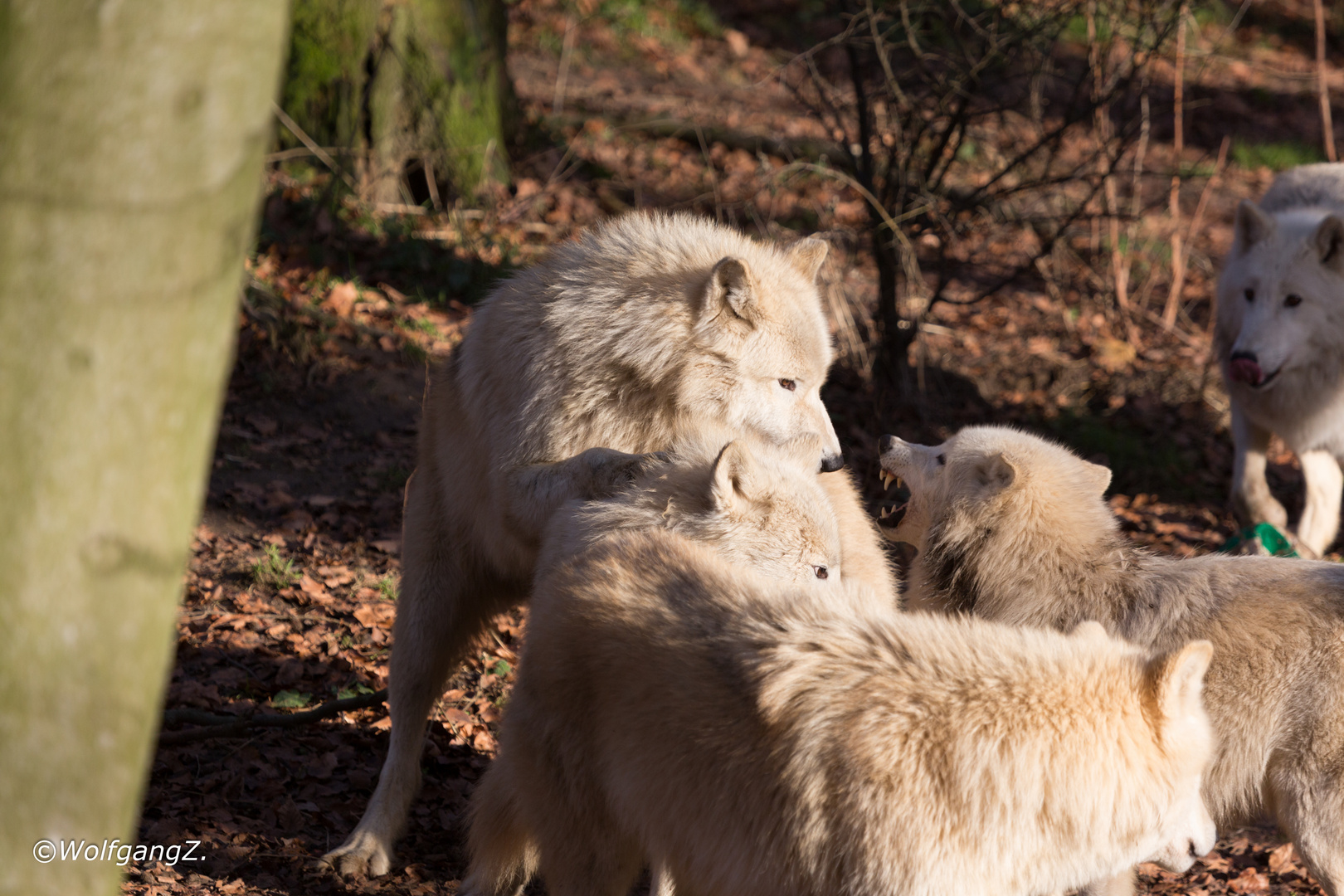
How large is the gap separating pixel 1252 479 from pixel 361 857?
22.7 feet

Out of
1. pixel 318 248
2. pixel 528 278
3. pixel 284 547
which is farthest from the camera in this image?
pixel 318 248

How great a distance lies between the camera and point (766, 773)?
3010 mm

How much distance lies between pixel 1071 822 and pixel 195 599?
15.9 ft

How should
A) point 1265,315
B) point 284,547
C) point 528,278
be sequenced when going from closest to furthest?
point 528,278, point 284,547, point 1265,315

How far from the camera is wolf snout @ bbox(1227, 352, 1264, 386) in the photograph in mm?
7742

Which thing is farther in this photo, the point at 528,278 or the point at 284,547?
the point at 284,547

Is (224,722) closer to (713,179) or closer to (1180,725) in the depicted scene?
(1180,725)

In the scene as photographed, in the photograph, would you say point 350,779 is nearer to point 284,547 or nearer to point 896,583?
point 284,547

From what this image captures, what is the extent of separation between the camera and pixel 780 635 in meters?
3.13

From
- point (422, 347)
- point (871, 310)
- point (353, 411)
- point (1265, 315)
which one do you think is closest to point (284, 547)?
point (353, 411)

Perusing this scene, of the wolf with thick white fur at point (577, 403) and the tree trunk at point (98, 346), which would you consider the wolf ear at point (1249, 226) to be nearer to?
the wolf with thick white fur at point (577, 403)

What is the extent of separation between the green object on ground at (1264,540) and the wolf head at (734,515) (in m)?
4.35

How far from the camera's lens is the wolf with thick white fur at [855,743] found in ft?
9.52

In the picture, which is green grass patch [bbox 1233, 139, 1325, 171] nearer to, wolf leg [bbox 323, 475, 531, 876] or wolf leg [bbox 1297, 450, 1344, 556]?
wolf leg [bbox 1297, 450, 1344, 556]
